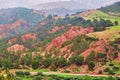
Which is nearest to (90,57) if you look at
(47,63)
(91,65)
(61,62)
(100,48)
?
(91,65)

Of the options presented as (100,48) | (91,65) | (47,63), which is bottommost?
(47,63)

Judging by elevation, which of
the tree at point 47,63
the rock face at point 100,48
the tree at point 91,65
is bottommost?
the tree at point 47,63

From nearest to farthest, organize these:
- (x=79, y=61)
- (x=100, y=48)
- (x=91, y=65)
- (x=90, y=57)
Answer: (x=91, y=65) → (x=79, y=61) → (x=90, y=57) → (x=100, y=48)

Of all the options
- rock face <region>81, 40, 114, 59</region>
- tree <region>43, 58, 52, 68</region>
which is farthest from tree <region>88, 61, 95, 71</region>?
tree <region>43, 58, 52, 68</region>

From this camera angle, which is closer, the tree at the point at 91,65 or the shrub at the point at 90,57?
the tree at the point at 91,65

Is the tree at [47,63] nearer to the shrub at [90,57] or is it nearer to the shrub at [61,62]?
the shrub at [61,62]

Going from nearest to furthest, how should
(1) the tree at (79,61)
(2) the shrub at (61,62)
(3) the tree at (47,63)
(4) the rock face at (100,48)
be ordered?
1. (1) the tree at (79,61)
2. (2) the shrub at (61,62)
3. (4) the rock face at (100,48)
4. (3) the tree at (47,63)

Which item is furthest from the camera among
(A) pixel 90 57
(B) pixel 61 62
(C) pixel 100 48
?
(C) pixel 100 48

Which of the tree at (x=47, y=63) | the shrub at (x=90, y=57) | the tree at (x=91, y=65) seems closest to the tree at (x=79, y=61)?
the shrub at (x=90, y=57)

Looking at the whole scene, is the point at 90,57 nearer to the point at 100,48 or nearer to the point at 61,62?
the point at 100,48

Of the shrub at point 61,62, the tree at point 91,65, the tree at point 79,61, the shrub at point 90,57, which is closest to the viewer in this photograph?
the tree at point 91,65

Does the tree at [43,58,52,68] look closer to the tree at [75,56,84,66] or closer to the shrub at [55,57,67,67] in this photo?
the shrub at [55,57,67,67]

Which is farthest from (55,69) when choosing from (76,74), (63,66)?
(76,74)

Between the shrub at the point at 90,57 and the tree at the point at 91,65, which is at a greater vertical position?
the shrub at the point at 90,57
